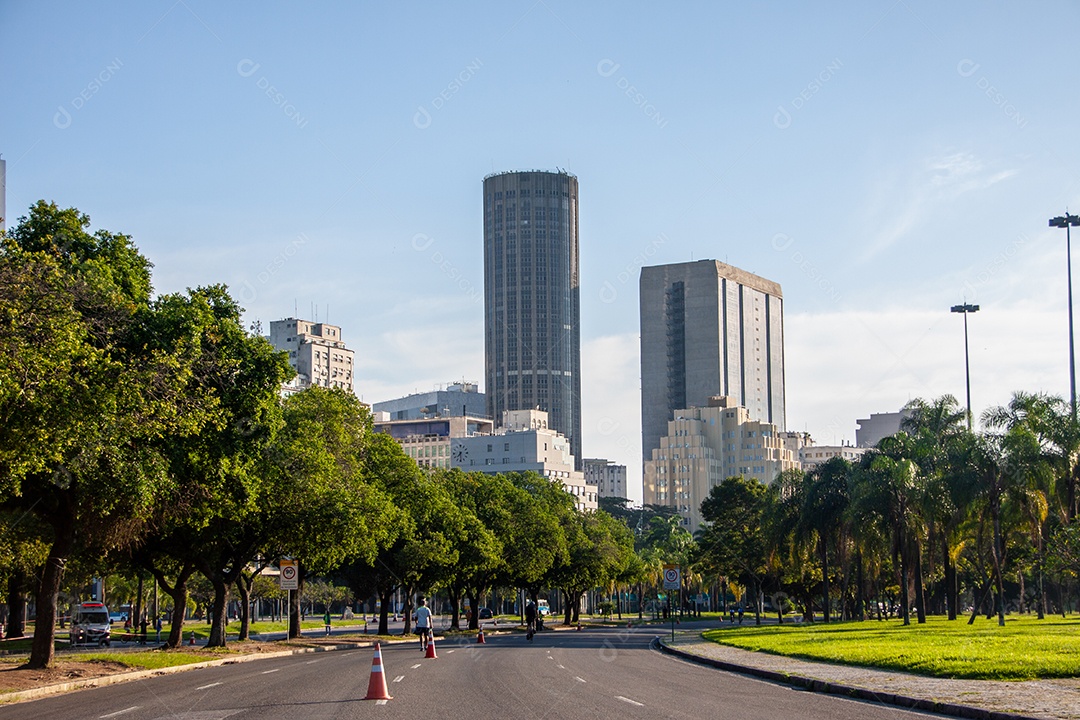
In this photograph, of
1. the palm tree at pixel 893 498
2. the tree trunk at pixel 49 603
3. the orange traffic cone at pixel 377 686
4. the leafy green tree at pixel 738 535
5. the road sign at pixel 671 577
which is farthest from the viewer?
the leafy green tree at pixel 738 535

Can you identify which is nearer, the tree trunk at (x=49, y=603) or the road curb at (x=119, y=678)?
the road curb at (x=119, y=678)

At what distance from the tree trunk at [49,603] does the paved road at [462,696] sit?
2.85m

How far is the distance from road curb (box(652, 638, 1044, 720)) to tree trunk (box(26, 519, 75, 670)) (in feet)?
57.6

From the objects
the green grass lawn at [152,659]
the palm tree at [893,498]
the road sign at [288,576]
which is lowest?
the green grass lawn at [152,659]

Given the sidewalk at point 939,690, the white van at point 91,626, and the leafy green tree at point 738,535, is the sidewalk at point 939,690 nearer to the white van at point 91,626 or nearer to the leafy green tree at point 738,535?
the white van at point 91,626

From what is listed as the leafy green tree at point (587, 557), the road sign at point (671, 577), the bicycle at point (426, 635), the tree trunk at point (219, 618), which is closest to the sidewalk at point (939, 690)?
the bicycle at point (426, 635)

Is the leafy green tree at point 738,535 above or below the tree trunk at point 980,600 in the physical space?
above

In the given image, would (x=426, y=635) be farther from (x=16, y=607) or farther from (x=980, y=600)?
(x=980, y=600)

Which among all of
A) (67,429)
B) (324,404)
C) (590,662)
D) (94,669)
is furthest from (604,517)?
(67,429)

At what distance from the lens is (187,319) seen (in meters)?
30.3

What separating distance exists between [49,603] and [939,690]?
21764 mm

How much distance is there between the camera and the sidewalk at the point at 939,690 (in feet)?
61.0

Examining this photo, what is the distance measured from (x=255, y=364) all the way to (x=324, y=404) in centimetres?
1921

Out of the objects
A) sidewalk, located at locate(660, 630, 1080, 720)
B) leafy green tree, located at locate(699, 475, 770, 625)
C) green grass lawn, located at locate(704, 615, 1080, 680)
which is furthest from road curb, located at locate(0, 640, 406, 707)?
leafy green tree, located at locate(699, 475, 770, 625)
